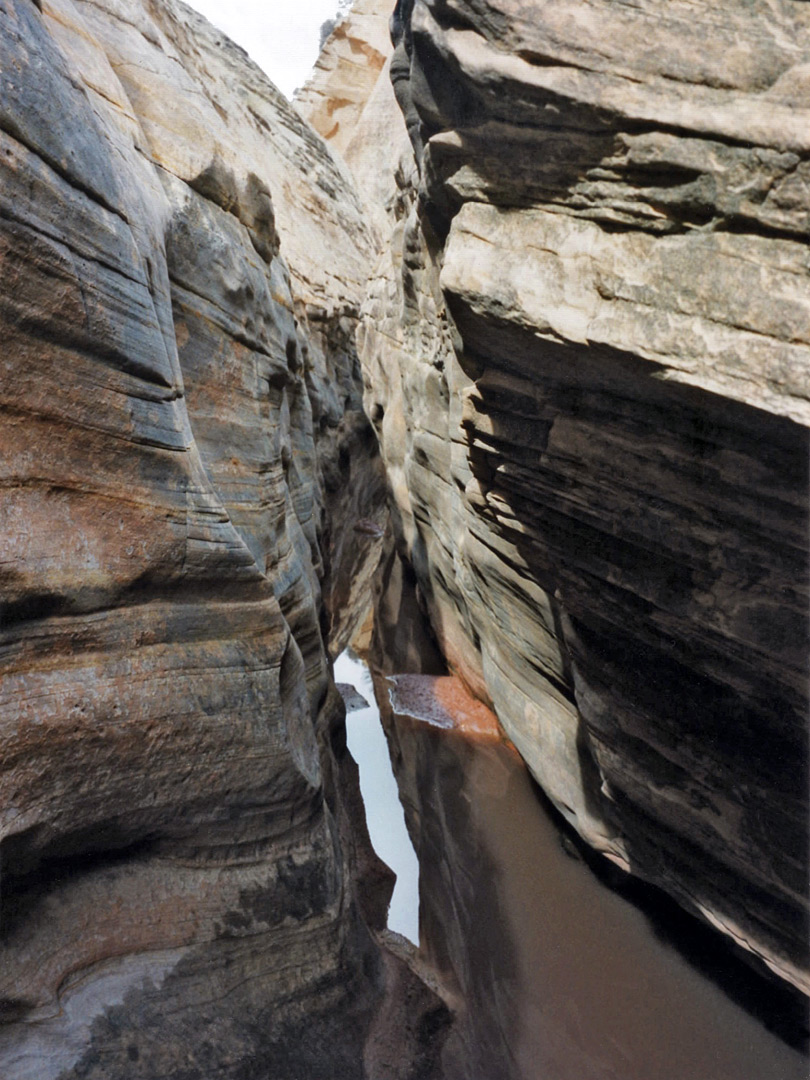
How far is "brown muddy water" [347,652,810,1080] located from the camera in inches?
161

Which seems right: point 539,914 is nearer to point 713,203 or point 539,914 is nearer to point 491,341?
point 491,341

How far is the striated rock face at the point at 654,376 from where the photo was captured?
111 inches

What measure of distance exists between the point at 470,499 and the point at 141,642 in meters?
3.09

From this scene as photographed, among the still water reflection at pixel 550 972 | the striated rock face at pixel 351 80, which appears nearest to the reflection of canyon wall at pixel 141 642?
the still water reflection at pixel 550 972

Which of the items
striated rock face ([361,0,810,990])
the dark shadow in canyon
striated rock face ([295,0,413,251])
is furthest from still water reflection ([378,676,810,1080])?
striated rock face ([295,0,413,251])

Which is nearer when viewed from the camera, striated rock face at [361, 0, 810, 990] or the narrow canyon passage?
striated rock face at [361, 0, 810, 990]

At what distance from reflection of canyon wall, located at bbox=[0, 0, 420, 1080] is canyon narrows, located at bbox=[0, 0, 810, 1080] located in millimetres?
19

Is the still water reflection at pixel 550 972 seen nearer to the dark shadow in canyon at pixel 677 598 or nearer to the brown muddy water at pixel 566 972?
the brown muddy water at pixel 566 972

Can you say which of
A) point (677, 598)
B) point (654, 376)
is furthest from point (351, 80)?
point (677, 598)

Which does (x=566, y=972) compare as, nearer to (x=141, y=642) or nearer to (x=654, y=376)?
(x=141, y=642)

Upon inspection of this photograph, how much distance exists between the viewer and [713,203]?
290 cm

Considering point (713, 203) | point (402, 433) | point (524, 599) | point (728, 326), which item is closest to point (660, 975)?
point (524, 599)

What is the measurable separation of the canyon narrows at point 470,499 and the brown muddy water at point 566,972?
0.05 m

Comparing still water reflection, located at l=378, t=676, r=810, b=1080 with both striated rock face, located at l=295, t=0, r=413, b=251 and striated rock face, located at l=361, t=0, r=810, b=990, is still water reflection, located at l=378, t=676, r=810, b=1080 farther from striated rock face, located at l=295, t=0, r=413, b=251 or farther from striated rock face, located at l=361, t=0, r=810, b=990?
striated rock face, located at l=295, t=0, r=413, b=251
